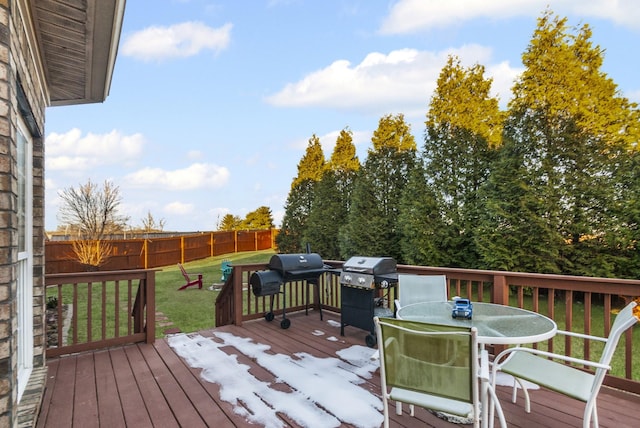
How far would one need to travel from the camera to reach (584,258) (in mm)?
6375

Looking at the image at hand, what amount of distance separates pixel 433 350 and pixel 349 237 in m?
8.34

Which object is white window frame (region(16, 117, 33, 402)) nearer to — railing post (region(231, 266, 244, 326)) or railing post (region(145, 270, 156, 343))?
railing post (region(145, 270, 156, 343))

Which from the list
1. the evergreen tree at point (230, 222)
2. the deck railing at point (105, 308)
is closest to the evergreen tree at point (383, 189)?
the deck railing at point (105, 308)

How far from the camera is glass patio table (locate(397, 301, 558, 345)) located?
80.9 inches

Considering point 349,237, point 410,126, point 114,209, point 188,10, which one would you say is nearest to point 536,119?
point 410,126

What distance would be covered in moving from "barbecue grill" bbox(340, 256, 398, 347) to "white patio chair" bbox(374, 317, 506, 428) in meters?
2.10

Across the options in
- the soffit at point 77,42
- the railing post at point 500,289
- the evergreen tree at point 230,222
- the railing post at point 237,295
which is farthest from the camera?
the evergreen tree at point 230,222

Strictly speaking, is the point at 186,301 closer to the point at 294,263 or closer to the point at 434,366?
the point at 294,263

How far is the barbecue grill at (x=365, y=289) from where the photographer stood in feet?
13.4

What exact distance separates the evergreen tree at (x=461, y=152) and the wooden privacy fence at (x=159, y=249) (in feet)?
40.7

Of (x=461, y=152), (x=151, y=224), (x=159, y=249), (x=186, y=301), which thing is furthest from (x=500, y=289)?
(x=151, y=224)

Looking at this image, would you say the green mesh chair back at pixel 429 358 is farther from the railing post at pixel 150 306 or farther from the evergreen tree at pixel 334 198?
the evergreen tree at pixel 334 198

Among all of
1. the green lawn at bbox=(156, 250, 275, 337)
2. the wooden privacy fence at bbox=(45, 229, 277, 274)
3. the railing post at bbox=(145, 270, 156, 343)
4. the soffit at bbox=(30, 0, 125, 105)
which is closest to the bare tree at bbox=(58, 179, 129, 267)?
the wooden privacy fence at bbox=(45, 229, 277, 274)

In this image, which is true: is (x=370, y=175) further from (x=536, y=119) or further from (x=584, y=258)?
(x=584, y=258)
